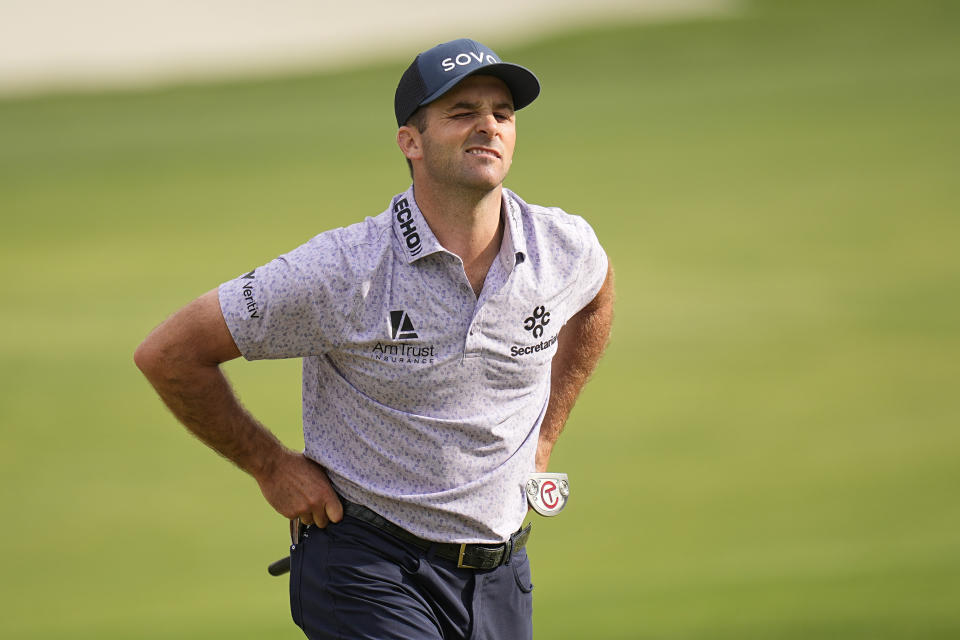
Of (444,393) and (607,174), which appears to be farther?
(607,174)

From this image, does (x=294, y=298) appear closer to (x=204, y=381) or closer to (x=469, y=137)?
(x=204, y=381)

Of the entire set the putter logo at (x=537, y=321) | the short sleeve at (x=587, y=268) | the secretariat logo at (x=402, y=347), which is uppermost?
the short sleeve at (x=587, y=268)

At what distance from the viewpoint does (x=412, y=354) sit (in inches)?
119

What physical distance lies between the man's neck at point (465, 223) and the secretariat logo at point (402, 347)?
0.19m

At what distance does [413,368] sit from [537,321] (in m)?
0.33

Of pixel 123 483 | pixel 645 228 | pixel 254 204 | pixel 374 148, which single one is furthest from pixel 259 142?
pixel 123 483

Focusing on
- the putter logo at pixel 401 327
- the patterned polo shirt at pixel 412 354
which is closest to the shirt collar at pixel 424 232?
the patterned polo shirt at pixel 412 354

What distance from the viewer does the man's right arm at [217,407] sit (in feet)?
10.0

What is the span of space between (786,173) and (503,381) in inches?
410

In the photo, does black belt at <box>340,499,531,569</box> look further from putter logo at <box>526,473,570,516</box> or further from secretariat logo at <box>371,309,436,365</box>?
secretariat logo at <box>371,309,436,365</box>

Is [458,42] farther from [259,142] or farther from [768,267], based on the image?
[259,142]

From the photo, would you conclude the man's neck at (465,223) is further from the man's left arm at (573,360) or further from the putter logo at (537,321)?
the man's left arm at (573,360)

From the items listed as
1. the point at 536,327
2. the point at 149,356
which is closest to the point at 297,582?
the point at 149,356

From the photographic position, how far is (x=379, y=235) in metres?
3.06
